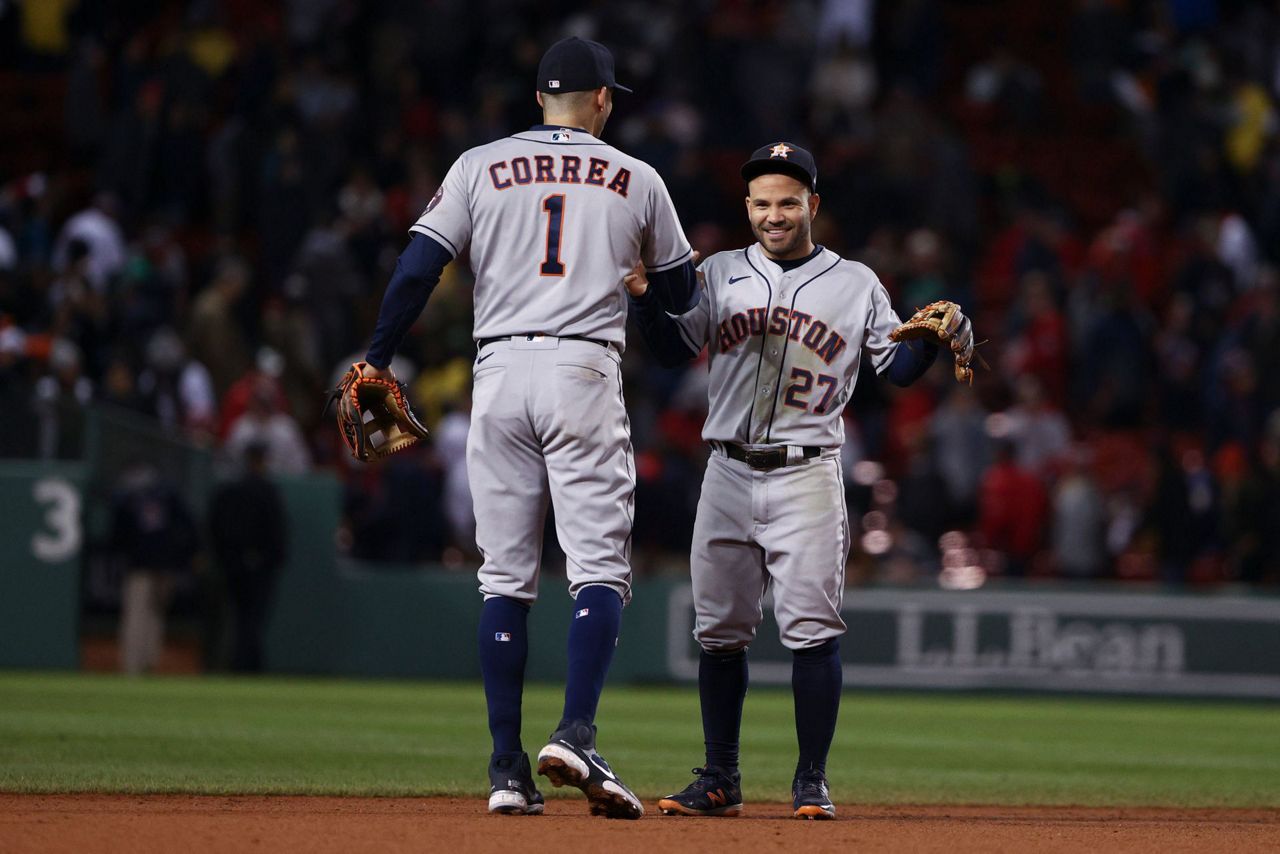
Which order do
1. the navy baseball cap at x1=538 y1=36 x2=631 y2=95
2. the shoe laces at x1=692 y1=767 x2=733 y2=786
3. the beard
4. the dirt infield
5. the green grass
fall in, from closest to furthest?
the dirt infield < the navy baseball cap at x1=538 y1=36 x2=631 y2=95 < the shoe laces at x1=692 y1=767 x2=733 y2=786 < the beard < the green grass

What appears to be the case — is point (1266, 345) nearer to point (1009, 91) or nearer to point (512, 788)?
point (1009, 91)

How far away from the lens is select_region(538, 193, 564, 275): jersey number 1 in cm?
589

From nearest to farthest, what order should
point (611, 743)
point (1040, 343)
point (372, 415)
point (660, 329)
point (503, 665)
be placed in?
Answer: point (503, 665) → point (372, 415) → point (660, 329) → point (611, 743) → point (1040, 343)

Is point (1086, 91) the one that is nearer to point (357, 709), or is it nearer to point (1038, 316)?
point (1038, 316)

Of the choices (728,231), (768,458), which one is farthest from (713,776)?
(728,231)

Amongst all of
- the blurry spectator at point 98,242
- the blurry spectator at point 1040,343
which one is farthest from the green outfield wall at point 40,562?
the blurry spectator at point 1040,343

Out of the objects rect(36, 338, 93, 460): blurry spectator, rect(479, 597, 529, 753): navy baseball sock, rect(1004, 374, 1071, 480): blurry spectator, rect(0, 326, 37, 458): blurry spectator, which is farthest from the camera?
rect(1004, 374, 1071, 480): blurry spectator

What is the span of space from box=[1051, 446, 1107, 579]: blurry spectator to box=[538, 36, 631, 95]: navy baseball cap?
10.5 m

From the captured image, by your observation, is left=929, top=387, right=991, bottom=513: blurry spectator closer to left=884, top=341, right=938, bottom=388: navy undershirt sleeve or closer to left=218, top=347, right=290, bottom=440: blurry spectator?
left=218, top=347, right=290, bottom=440: blurry spectator

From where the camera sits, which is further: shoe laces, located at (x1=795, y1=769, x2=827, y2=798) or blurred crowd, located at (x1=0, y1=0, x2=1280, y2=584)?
blurred crowd, located at (x1=0, y1=0, x2=1280, y2=584)

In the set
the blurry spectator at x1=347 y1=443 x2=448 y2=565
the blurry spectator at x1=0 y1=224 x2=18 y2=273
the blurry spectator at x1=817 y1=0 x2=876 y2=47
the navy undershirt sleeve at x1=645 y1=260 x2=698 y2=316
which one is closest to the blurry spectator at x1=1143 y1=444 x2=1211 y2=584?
the blurry spectator at x1=347 y1=443 x2=448 y2=565

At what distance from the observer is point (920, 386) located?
1658 centimetres

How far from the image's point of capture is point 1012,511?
15.9m

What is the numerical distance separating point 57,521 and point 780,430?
995 cm
